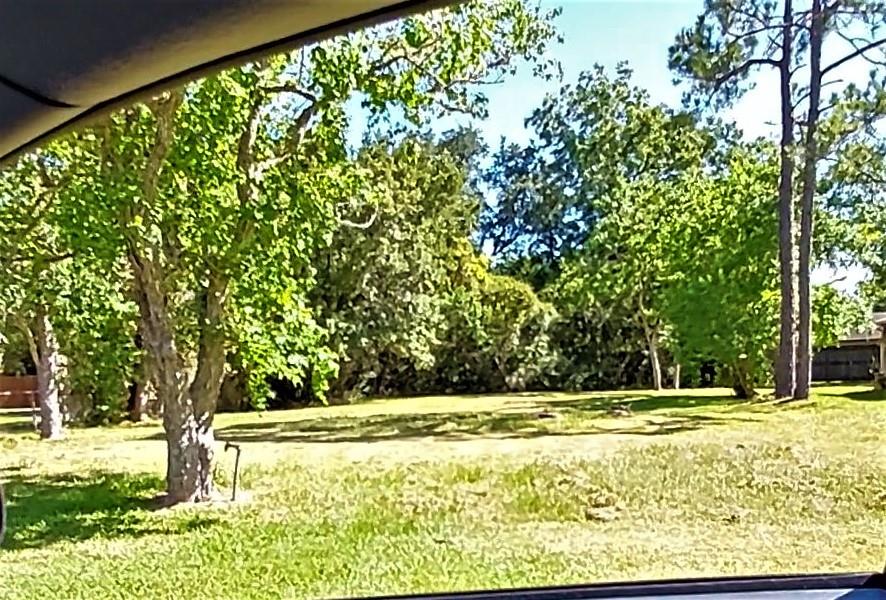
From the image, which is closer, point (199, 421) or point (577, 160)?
point (577, 160)

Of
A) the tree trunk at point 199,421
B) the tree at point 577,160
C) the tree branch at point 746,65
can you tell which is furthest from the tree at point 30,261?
the tree branch at point 746,65

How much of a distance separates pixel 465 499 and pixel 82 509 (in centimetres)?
154

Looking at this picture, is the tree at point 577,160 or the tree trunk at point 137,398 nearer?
the tree at point 577,160

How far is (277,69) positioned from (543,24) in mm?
1046

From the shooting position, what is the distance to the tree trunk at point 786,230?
329 cm

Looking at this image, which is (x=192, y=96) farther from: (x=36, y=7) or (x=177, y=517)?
(x=36, y=7)

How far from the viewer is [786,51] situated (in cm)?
331

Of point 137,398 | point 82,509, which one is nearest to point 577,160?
point 137,398

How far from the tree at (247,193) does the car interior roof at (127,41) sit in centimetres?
209

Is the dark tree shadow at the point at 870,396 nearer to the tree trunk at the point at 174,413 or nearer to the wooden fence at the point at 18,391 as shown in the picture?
the tree trunk at the point at 174,413

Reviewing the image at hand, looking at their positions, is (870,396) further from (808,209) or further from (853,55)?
(853,55)

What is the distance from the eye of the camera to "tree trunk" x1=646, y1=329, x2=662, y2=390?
3.85 meters

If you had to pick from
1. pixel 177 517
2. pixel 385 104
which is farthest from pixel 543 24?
pixel 177 517

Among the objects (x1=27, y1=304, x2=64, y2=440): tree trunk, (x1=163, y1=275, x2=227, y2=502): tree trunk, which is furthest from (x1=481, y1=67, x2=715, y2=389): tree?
(x1=27, y1=304, x2=64, y2=440): tree trunk
